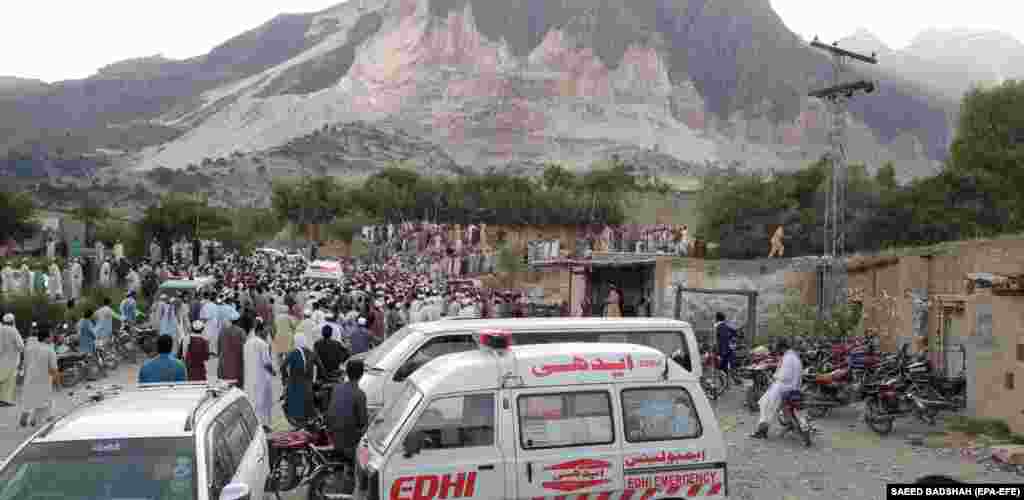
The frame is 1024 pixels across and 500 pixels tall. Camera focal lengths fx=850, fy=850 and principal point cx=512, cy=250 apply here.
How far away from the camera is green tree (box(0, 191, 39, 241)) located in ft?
142

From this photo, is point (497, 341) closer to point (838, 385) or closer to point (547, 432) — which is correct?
point (547, 432)

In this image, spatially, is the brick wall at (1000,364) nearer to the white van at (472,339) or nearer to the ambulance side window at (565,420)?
the white van at (472,339)

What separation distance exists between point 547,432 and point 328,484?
8.43ft

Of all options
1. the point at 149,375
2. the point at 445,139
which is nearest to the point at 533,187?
the point at 445,139

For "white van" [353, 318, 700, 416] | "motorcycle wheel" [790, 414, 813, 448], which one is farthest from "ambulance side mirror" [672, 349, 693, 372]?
"motorcycle wheel" [790, 414, 813, 448]

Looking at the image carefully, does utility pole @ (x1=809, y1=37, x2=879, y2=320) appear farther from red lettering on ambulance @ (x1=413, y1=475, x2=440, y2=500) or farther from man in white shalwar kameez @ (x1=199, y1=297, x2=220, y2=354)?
red lettering on ambulance @ (x1=413, y1=475, x2=440, y2=500)

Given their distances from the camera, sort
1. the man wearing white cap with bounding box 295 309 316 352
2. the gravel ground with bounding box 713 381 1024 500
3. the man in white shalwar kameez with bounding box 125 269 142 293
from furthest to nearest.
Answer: the man in white shalwar kameez with bounding box 125 269 142 293 < the man wearing white cap with bounding box 295 309 316 352 < the gravel ground with bounding box 713 381 1024 500

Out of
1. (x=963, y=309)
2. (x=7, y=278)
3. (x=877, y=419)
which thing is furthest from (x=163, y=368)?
(x=7, y=278)

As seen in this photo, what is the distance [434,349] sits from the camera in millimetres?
9906

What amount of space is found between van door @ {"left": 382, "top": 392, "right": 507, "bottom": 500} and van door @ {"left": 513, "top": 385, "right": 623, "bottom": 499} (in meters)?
0.18

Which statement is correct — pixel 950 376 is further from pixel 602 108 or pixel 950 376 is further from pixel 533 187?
pixel 602 108

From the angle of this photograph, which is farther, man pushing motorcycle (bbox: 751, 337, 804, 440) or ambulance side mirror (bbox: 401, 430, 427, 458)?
man pushing motorcycle (bbox: 751, 337, 804, 440)

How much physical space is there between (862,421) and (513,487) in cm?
850

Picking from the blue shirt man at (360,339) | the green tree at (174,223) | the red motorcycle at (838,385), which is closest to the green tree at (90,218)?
the green tree at (174,223)
